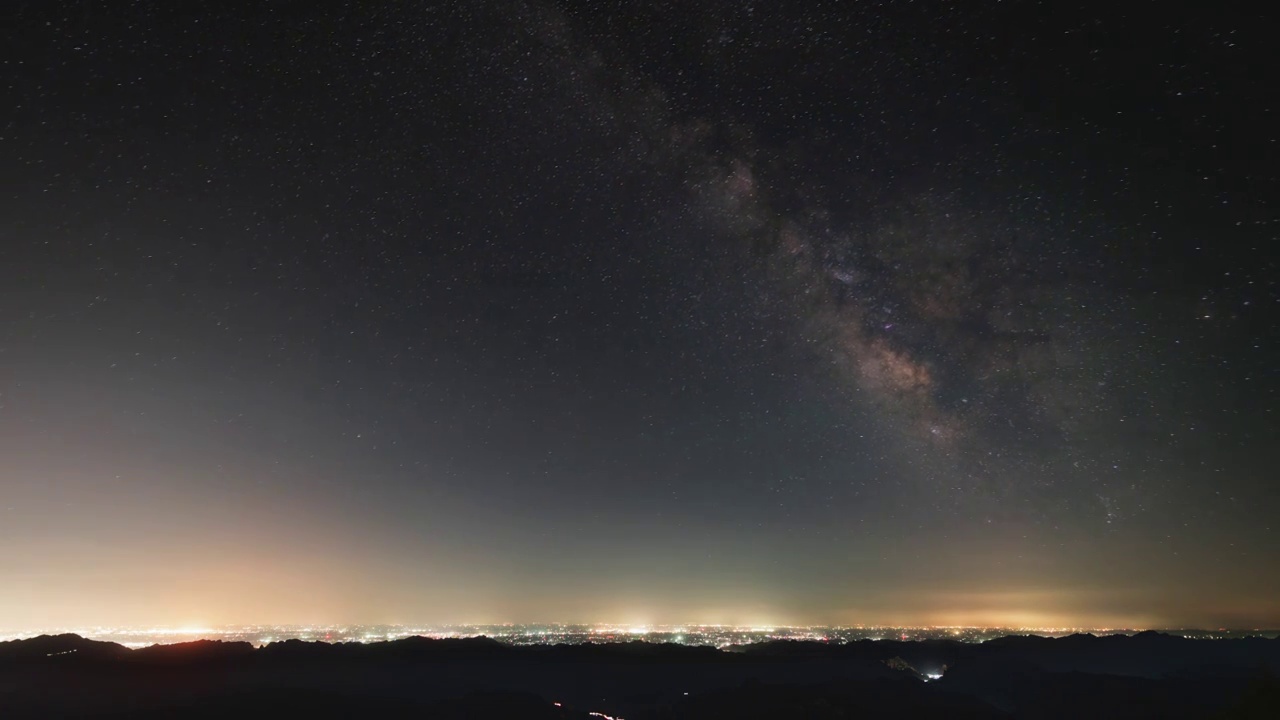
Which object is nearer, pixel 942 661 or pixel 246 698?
pixel 246 698

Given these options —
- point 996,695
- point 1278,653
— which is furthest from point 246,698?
point 1278,653

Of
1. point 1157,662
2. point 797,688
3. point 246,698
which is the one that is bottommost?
point 1157,662

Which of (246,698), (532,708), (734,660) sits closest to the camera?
(246,698)

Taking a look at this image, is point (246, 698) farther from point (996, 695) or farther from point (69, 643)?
point (996, 695)

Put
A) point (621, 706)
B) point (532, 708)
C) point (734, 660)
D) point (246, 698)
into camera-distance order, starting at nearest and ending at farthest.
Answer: point (246, 698), point (532, 708), point (621, 706), point (734, 660)

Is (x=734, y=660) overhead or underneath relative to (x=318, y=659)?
underneath

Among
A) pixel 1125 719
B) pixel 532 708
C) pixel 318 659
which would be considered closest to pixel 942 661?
pixel 1125 719

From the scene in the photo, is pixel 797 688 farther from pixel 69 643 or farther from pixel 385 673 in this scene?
pixel 69 643
